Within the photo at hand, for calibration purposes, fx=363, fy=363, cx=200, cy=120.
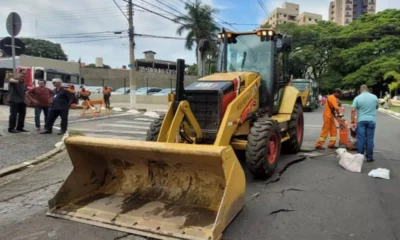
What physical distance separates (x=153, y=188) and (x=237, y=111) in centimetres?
210

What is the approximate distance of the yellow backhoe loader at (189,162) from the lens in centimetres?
425

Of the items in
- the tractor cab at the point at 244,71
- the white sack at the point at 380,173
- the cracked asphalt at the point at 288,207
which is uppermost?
the tractor cab at the point at 244,71

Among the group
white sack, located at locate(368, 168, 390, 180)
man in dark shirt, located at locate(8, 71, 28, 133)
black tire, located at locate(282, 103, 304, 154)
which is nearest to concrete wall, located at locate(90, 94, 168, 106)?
man in dark shirt, located at locate(8, 71, 28, 133)

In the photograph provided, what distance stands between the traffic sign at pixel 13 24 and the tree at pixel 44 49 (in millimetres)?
81170

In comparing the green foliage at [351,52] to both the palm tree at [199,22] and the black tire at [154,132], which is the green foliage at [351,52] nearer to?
the palm tree at [199,22]

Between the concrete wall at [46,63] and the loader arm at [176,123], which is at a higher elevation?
the concrete wall at [46,63]

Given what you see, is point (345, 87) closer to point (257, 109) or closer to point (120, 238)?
point (257, 109)

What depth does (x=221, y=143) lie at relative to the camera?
568cm

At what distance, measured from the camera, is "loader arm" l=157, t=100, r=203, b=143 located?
5579 mm

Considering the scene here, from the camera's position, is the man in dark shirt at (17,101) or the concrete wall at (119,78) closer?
the man in dark shirt at (17,101)

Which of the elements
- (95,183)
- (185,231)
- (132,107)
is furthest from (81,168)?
(132,107)

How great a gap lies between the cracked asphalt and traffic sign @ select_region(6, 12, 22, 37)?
386 cm

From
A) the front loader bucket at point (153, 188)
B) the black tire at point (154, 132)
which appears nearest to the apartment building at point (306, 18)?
the black tire at point (154, 132)

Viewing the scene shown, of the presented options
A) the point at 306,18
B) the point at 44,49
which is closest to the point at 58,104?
the point at 44,49
